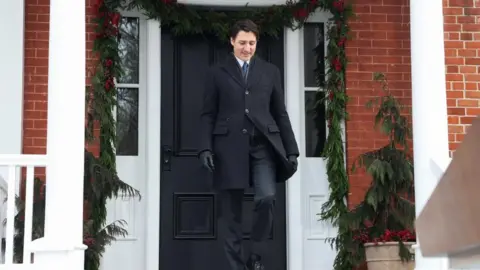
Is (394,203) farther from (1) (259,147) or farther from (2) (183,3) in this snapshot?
(2) (183,3)

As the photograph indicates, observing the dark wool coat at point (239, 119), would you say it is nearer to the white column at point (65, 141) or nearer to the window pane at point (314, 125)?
the white column at point (65, 141)

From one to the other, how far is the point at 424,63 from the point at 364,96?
5.65 feet

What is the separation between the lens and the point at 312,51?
6.69 meters

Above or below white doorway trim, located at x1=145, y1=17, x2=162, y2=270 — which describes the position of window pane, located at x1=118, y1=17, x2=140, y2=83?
above

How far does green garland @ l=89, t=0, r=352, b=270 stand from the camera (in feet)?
19.9

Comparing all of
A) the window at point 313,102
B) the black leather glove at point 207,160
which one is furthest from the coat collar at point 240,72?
the window at point 313,102

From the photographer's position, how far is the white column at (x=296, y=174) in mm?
6281

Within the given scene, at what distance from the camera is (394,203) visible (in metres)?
5.66

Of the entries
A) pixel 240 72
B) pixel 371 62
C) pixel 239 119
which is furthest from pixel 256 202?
pixel 371 62

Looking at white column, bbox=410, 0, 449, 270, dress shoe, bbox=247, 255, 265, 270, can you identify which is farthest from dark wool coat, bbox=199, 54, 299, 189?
white column, bbox=410, 0, 449, 270

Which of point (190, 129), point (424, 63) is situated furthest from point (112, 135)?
point (424, 63)

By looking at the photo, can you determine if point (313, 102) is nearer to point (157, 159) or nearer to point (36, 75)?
point (157, 159)

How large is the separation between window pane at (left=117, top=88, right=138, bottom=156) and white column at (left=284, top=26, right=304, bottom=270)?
52.7 inches

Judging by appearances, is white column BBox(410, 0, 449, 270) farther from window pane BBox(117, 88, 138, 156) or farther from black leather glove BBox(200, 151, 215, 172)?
window pane BBox(117, 88, 138, 156)
